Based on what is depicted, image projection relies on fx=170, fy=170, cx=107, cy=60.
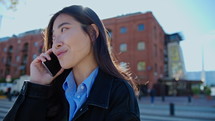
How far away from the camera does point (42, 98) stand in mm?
1309

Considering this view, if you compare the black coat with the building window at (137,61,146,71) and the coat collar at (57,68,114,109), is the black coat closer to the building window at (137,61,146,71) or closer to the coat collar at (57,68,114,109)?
the coat collar at (57,68,114,109)

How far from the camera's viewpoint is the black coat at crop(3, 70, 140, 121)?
43.0 inches

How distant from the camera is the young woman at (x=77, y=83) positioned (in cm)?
114

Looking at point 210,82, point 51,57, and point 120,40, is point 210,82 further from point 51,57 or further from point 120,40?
point 51,57

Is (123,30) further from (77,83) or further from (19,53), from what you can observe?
(77,83)

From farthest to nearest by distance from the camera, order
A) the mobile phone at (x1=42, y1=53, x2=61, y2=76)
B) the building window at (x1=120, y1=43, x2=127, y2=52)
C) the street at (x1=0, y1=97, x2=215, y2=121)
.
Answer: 1. the building window at (x1=120, y1=43, x2=127, y2=52)
2. the street at (x1=0, y1=97, x2=215, y2=121)
3. the mobile phone at (x1=42, y1=53, x2=61, y2=76)

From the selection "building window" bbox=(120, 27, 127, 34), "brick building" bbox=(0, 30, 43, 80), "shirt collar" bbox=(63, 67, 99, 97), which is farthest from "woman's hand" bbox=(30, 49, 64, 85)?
"brick building" bbox=(0, 30, 43, 80)

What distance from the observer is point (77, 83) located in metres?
1.48

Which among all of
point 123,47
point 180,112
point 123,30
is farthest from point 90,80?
point 123,30

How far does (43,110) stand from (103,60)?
60 cm

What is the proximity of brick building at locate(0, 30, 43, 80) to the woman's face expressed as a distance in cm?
3780

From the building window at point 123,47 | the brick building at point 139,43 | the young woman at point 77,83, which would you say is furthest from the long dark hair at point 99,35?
the building window at point 123,47

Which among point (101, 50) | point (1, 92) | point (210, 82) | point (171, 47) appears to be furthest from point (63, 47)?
point (210, 82)

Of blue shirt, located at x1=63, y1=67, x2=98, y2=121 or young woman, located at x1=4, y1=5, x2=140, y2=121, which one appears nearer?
young woman, located at x1=4, y1=5, x2=140, y2=121
